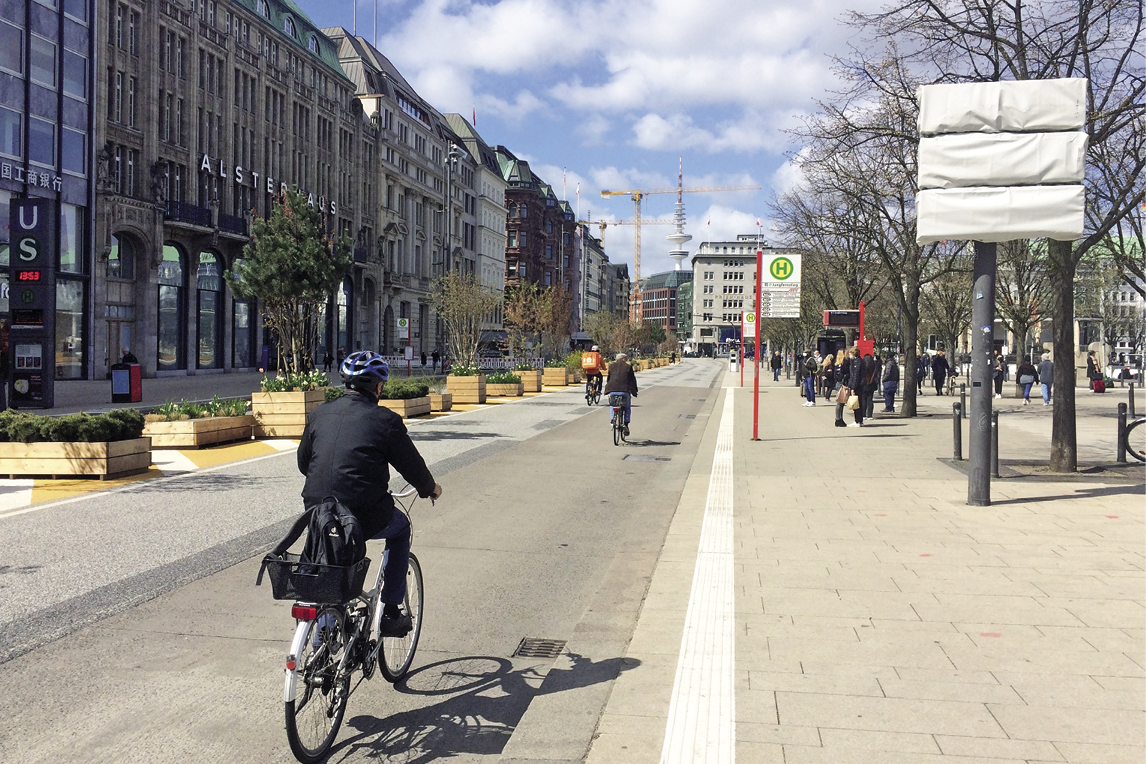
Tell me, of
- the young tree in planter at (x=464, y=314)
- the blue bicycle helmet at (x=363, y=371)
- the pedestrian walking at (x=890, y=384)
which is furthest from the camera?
the young tree in planter at (x=464, y=314)

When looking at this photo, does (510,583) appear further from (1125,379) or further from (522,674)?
(1125,379)

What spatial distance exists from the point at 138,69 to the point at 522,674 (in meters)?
41.3

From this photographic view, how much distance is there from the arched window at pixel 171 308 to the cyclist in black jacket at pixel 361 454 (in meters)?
39.8

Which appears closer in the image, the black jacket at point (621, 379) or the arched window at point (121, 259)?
the black jacket at point (621, 379)

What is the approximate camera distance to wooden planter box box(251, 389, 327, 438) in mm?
17000

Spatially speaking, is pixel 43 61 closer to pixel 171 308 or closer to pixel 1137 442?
pixel 171 308

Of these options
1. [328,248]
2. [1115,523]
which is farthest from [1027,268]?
[1115,523]

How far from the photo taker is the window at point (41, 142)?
3300 centimetres

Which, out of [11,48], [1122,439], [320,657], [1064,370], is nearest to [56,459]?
[320,657]

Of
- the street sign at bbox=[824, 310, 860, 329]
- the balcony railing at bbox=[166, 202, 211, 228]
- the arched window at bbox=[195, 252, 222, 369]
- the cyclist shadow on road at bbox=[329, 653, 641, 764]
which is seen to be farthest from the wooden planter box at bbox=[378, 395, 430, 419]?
the arched window at bbox=[195, 252, 222, 369]

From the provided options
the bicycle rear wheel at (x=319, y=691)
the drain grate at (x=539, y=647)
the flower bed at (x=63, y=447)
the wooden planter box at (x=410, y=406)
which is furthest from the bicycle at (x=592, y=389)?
the bicycle rear wheel at (x=319, y=691)

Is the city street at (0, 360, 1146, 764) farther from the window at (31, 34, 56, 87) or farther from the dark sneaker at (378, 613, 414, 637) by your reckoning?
the window at (31, 34, 56, 87)

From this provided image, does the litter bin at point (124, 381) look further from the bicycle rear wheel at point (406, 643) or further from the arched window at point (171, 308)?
the bicycle rear wheel at point (406, 643)

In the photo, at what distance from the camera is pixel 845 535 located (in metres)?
8.47
